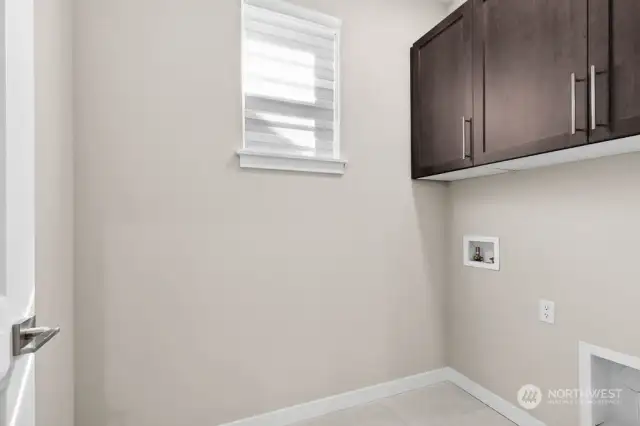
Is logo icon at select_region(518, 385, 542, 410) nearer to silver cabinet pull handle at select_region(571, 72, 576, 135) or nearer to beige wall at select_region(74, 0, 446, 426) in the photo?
beige wall at select_region(74, 0, 446, 426)

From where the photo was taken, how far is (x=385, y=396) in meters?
2.32

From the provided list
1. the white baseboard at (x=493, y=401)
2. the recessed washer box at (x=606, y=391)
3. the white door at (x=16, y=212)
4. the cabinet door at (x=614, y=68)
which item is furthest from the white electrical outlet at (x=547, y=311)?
the white door at (x=16, y=212)

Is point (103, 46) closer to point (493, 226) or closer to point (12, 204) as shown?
point (12, 204)

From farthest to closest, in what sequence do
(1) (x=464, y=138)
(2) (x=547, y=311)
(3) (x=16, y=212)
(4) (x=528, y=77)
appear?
(1) (x=464, y=138) < (2) (x=547, y=311) < (4) (x=528, y=77) < (3) (x=16, y=212)

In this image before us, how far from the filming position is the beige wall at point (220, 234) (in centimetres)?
166

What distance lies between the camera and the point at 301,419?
6.82ft

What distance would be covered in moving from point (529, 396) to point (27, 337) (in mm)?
2324

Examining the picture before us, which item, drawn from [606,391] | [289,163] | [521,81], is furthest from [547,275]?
[289,163]

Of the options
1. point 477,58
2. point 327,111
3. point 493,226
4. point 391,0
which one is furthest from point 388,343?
point 391,0

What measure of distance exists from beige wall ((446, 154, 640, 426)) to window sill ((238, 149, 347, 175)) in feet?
3.17

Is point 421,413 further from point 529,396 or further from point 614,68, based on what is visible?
point 614,68

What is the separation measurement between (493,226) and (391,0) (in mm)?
1669

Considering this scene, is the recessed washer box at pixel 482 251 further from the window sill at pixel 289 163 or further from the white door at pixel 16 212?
the white door at pixel 16 212

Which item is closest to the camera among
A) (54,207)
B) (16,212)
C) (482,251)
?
(16,212)
